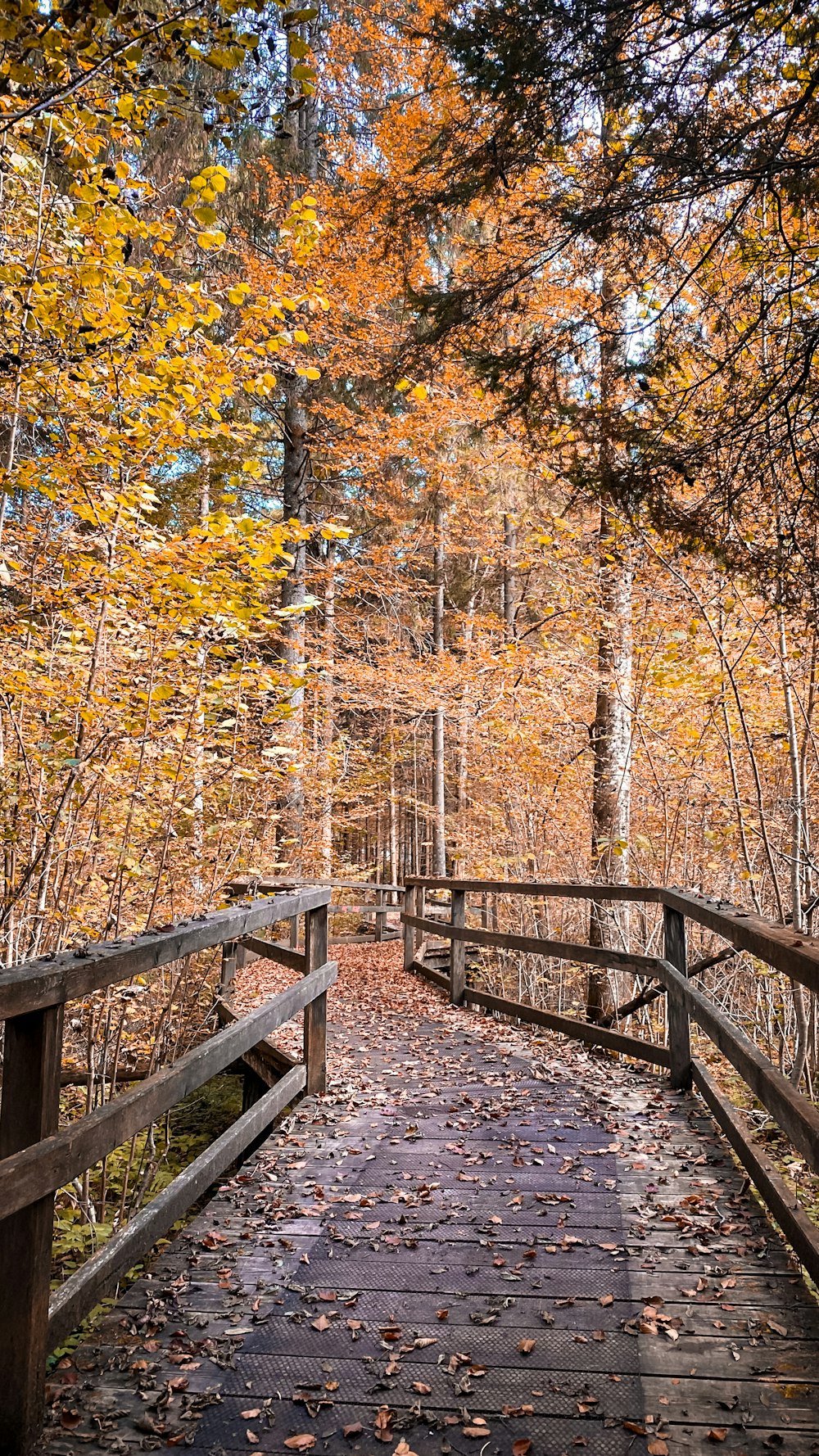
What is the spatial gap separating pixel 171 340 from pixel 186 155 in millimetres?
7747

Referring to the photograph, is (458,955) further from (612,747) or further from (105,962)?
(105,962)

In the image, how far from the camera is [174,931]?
2969 millimetres

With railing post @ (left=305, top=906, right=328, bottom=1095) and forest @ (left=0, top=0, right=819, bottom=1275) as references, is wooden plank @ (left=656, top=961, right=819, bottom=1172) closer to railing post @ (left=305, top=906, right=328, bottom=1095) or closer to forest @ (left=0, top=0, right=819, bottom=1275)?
forest @ (left=0, top=0, right=819, bottom=1275)

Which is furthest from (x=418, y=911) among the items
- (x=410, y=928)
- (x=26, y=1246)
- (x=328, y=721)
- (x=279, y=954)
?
(x=26, y=1246)

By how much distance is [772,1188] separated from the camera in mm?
2812

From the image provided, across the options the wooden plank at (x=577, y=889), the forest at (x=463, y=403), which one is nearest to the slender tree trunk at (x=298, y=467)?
the forest at (x=463, y=403)

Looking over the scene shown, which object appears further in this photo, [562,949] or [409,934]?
[409,934]

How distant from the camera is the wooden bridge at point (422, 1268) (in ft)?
6.76

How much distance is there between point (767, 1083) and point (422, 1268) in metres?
1.45

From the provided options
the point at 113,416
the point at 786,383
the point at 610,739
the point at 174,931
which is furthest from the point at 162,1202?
the point at 610,739

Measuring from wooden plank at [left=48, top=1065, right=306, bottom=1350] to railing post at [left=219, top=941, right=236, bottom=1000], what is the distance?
192 inches

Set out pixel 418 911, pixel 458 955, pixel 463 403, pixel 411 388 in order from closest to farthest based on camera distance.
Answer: pixel 411 388 → pixel 458 955 → pixel 463 403 → pixel 418 911

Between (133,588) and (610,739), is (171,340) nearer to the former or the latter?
(133,588)

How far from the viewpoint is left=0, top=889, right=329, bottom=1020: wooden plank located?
1.99 m
